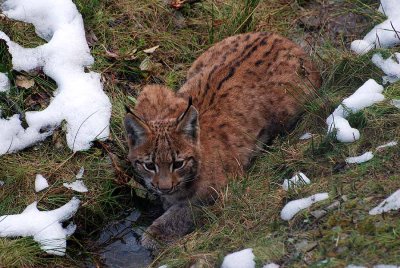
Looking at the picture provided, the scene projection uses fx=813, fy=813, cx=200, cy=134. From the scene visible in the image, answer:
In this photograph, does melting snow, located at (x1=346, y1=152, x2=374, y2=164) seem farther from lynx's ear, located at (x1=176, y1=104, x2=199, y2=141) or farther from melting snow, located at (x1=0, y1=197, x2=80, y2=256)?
melting snow, located at (x1=0, y1=197, x2=80, y2=256)

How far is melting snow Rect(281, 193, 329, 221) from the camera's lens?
18.3ft

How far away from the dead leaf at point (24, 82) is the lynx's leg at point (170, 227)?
1.77 meters

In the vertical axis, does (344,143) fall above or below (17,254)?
above

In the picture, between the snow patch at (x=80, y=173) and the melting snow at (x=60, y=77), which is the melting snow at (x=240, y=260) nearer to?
the snow patch at (x=80, y=173)

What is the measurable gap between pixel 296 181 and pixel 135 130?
1.34 meters

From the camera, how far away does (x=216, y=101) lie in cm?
696

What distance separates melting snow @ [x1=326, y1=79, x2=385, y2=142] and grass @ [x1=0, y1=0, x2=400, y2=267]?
8cm

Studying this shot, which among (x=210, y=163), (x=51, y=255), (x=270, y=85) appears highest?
(x=270, y=85)

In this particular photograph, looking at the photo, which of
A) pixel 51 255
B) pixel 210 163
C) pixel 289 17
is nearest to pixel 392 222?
pixel 210 163

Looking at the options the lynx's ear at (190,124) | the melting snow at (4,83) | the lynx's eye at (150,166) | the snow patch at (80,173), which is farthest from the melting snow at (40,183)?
the lynx's ear at (190,124)

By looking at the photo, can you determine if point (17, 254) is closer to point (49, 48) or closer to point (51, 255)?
point (51, 255)

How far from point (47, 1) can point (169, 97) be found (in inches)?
66.2

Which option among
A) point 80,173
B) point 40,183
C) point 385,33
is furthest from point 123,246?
point 385,33

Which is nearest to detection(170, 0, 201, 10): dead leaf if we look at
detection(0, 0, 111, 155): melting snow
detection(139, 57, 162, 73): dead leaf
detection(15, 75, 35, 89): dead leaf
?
detection(139, 57, 162, 73): dead leaf
